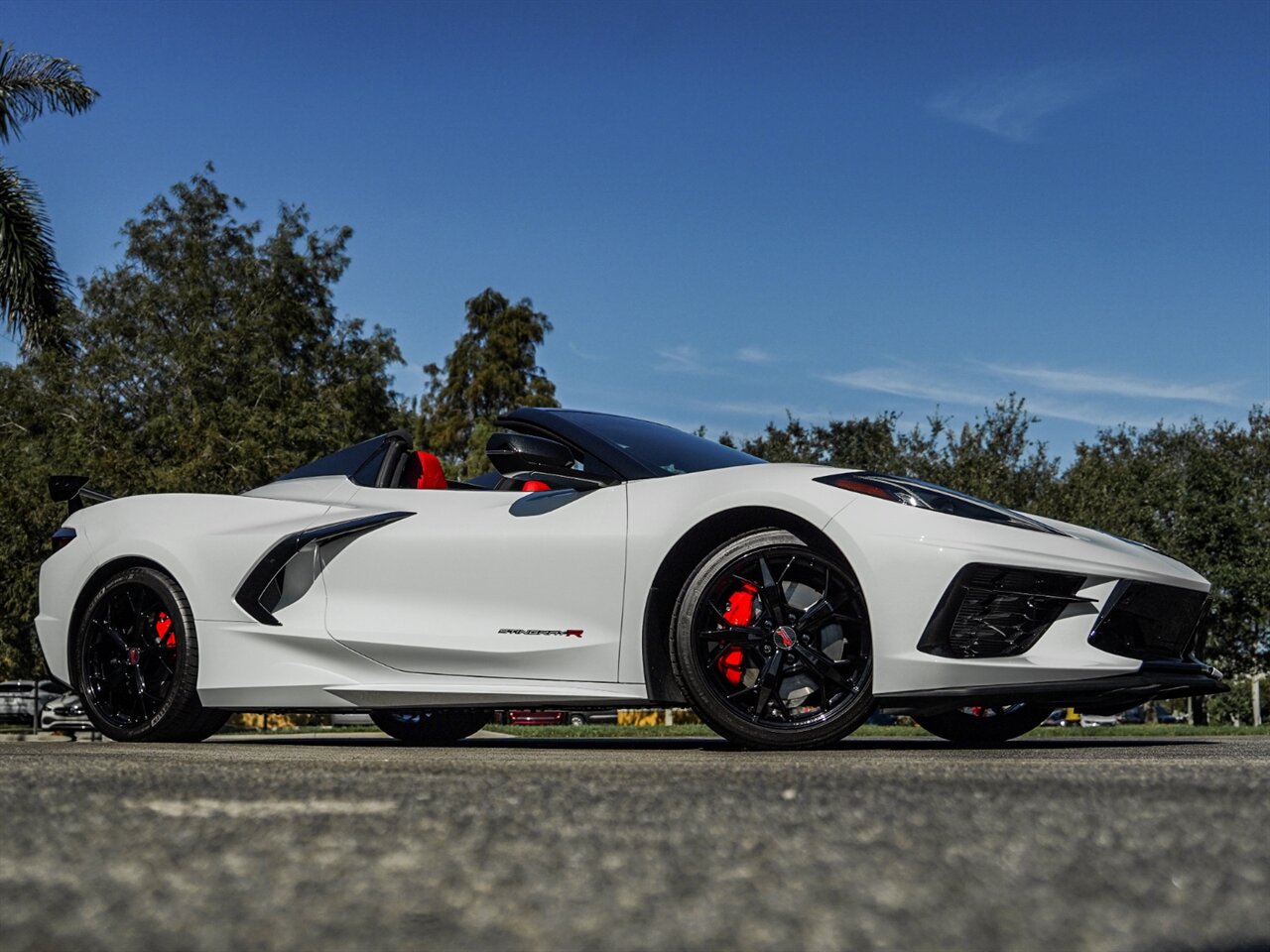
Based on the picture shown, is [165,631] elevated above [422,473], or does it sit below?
below

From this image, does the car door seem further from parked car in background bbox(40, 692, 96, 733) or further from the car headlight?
parked car in background bbox(40, 692, 96, 733)

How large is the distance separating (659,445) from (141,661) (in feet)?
8.03

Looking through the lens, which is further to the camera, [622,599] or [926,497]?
[622,599]

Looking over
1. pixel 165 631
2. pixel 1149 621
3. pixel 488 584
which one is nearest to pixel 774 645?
pixel 488 584

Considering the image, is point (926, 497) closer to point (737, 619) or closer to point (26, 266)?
point (737, 619)

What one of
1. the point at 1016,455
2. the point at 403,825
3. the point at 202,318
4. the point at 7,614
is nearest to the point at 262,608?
the point at 403,825

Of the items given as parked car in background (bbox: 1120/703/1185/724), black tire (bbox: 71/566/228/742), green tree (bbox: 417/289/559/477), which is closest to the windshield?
black tire (bbox: 71/566/228/742)

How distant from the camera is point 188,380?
3105 centimetres

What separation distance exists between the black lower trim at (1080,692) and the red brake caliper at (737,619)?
49 centimetres

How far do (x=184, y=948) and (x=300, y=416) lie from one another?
25.6 m

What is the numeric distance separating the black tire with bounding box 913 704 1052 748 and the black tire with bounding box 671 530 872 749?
1461mm

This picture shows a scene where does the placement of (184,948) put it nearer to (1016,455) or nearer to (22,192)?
(22,192)

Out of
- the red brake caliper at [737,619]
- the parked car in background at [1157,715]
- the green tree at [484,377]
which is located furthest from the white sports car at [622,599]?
the parked car in background at [1157,715]

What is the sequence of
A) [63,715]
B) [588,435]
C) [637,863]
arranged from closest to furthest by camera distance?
[637,863], [588,435], [63,715]
